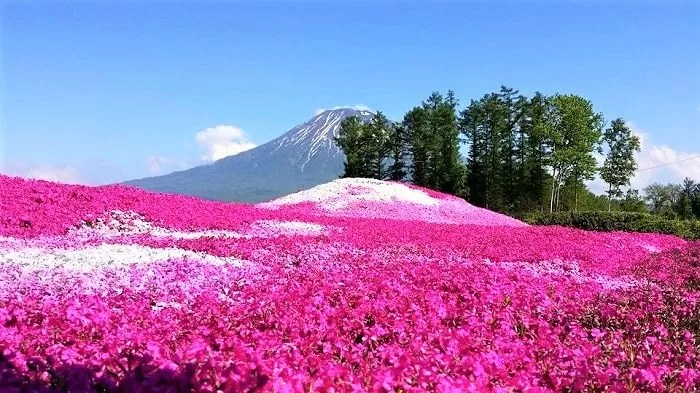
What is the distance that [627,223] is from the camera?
3462 cm

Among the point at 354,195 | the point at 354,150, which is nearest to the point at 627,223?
the point at 354,195

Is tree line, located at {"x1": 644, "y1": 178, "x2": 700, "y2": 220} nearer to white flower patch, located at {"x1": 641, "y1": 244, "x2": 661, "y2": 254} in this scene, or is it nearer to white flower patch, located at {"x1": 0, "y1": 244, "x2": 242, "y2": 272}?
white flower patch, located at {"x1": 641, "y1": 244, "x2": 661, "y2": 254}

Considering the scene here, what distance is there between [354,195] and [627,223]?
1649cm

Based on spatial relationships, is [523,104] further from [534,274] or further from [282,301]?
[282,301]

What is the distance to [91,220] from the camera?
19141 millimetres

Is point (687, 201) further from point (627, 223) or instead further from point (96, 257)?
point (96, 257)

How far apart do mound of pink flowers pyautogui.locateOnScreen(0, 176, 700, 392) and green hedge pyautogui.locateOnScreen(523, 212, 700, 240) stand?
16.0m

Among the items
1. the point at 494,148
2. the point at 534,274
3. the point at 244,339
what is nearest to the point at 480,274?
the point at 534,274

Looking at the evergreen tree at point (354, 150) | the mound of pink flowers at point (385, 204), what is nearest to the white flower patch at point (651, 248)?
the mound of pink flowers at point (385, 204)

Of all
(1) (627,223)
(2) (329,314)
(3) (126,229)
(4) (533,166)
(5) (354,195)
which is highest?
(4) (533,166)

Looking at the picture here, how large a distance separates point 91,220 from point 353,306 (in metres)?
13.3

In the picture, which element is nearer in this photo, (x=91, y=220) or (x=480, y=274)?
(x=480, y=274)

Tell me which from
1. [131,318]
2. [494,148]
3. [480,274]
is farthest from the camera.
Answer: [494,148]

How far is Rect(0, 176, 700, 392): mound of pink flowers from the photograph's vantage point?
5211 millimetres
